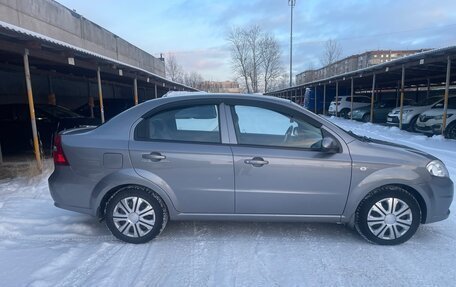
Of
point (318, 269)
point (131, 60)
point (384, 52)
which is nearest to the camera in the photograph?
point (318, 269)

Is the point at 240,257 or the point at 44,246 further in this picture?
the point at 44,246

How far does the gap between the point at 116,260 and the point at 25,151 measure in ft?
26.7

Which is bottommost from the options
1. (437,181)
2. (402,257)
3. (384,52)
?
(402,257)

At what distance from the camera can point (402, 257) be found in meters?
3.24

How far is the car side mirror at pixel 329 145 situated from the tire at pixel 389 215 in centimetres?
62

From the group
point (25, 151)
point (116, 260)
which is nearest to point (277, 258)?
point (116, 260)

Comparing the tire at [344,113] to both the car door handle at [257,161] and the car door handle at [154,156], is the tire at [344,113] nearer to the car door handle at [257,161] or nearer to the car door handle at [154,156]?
the car door handle at [257,161]

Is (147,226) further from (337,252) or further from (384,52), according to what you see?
(384,52)

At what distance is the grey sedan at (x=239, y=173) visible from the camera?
3381mm

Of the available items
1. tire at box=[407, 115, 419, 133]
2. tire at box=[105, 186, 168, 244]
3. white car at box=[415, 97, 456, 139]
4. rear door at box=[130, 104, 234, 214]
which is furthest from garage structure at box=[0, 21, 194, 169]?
tire at box=[407, 115, 419, 133]

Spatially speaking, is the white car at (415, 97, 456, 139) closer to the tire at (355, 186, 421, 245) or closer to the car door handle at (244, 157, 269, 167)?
the tire at (355, 186, 421, 245)

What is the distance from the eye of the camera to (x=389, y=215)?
3.44 meters

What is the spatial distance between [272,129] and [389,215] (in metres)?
1.51

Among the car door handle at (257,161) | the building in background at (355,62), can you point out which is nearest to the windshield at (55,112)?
the car door handle at (257,161)
